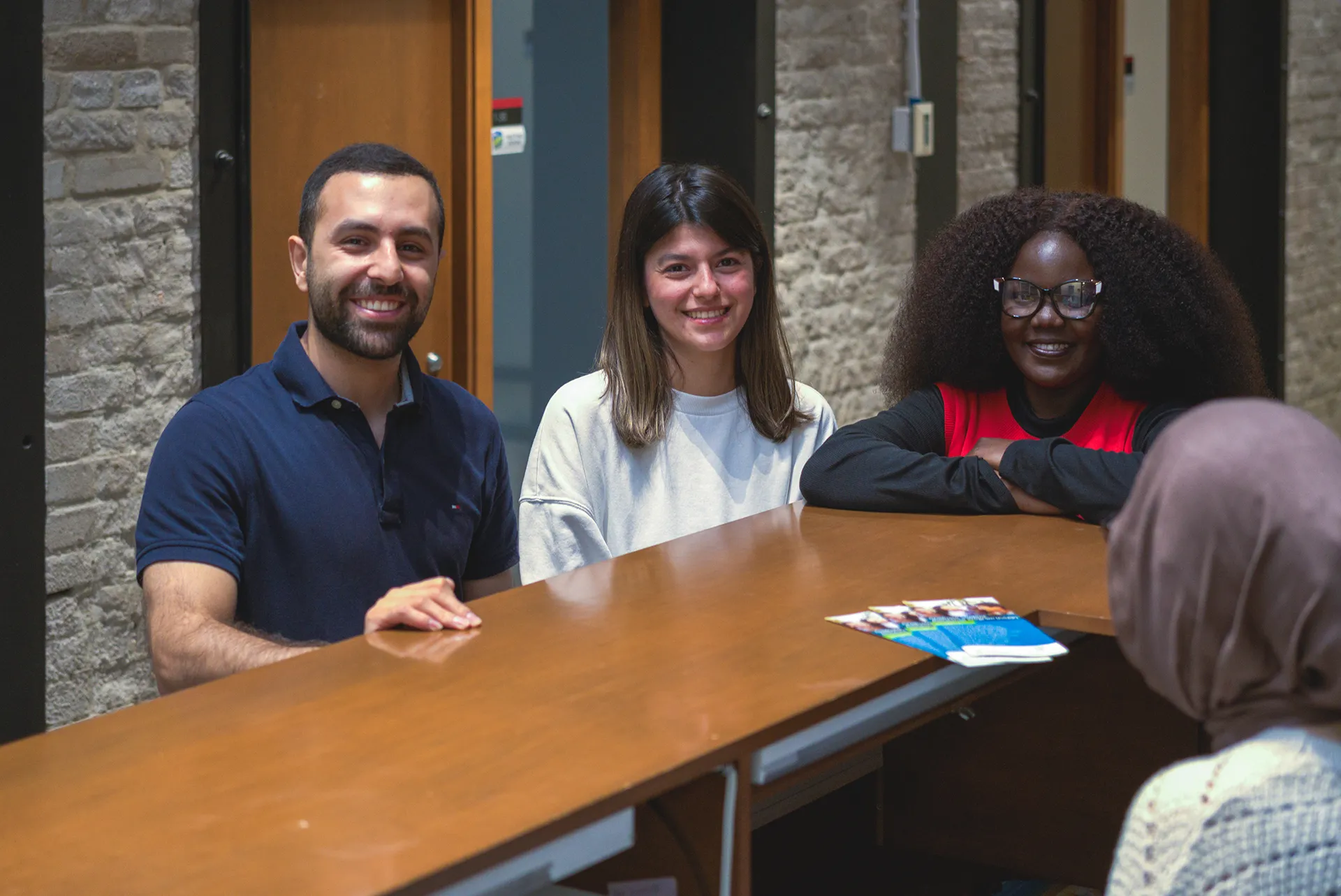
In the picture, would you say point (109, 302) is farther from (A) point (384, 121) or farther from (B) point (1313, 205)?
(B) point (1313, 205)

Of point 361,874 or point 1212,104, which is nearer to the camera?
point 361,874

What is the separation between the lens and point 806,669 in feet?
6.50

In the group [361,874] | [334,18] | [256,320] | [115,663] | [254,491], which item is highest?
[334,18]

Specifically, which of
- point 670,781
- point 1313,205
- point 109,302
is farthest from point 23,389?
point 1313,205

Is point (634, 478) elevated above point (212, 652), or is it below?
above

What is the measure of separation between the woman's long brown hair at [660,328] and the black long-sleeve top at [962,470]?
0.74 ft

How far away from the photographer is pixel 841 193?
621cm

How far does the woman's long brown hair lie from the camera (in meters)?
3.13

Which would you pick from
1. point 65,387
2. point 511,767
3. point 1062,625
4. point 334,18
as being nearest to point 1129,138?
point 334,18

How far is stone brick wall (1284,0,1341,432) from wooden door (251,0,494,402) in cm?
488

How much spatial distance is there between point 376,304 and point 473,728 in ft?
4.05

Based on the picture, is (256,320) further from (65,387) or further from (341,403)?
(341,403)

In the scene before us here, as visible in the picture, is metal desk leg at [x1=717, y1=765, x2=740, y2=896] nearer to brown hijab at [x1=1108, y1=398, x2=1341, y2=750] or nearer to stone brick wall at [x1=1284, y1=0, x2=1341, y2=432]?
brown hijab at [x1=1108, y1=398, x2=1341, y2=750]

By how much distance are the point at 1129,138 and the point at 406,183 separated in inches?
256
